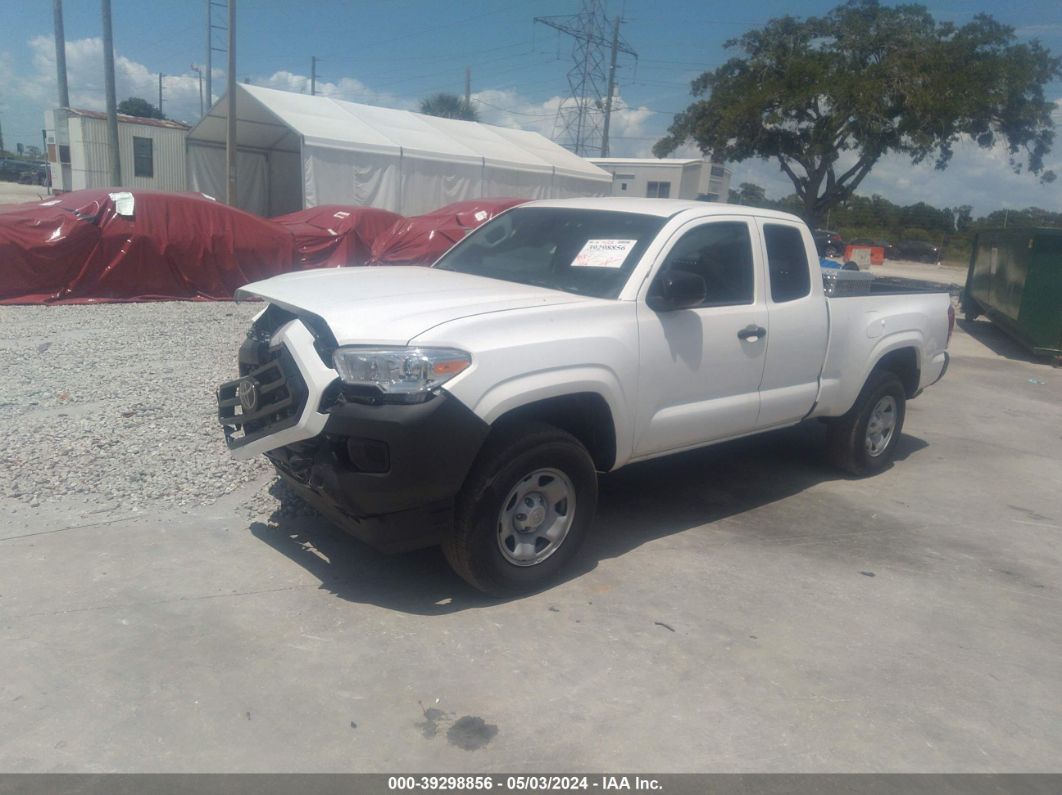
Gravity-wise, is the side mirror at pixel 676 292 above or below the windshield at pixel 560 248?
below

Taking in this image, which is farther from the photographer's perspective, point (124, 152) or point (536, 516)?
point (124, 152)

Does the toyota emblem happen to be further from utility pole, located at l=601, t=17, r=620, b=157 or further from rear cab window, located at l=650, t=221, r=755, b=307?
utility pole, located at l=601, t=17, r=620, b=157

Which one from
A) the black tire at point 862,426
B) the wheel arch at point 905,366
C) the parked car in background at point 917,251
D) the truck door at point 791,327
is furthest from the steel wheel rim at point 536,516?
the parked car in background at point 917,251

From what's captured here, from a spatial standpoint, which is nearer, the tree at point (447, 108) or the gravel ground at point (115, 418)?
the gravel ground at point (115, 418)

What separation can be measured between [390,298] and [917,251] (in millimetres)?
49732

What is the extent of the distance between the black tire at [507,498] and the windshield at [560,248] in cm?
95

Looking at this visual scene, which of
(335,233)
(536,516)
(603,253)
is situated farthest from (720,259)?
(335,233)

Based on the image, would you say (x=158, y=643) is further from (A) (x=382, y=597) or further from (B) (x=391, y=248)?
(B) (x=391, y=248)

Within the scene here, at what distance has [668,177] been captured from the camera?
34.1 metres

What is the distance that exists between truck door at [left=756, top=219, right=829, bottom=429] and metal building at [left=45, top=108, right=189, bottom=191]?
26377 mm

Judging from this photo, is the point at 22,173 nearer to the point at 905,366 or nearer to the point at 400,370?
the point at 905,366

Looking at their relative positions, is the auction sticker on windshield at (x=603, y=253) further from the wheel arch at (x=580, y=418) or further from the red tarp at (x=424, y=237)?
the red tarp at (x=424, y=237)

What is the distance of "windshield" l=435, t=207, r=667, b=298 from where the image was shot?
4.73m

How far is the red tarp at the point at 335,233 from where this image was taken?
15.5 m
